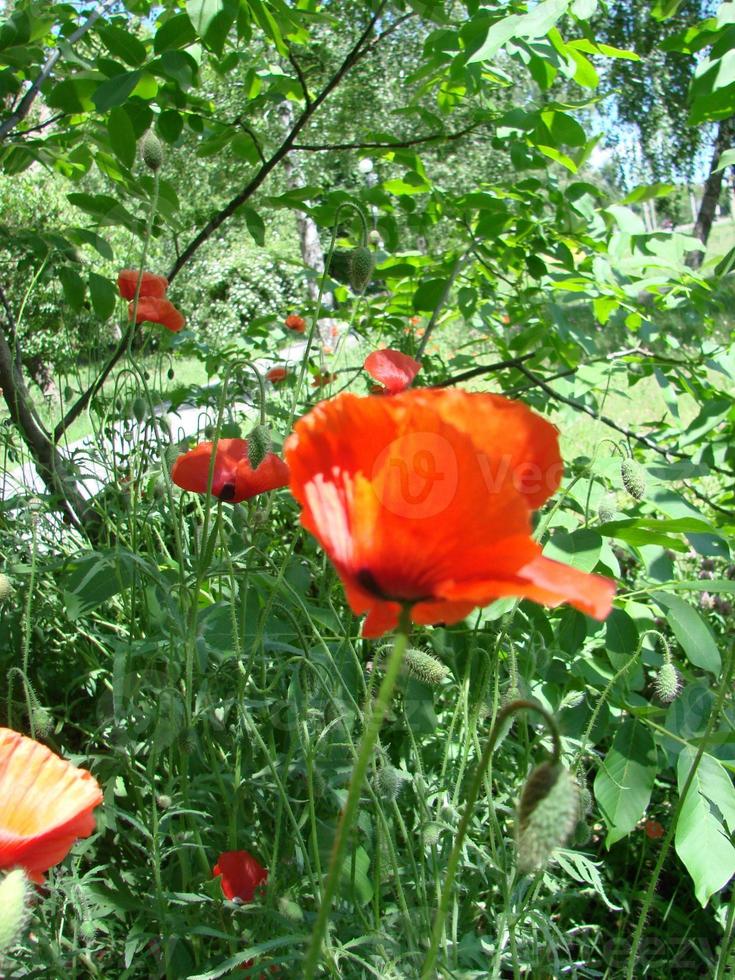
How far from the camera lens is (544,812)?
1.88ft

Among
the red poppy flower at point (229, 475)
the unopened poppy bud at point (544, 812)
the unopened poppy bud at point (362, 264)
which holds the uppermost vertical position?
the unopened poppy bud at point (362, 264)

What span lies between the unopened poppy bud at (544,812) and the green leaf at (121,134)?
148 cm

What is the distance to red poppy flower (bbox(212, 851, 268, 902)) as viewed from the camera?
114 cm

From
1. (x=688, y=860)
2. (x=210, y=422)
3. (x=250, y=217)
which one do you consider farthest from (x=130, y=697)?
(x=250, y=217)

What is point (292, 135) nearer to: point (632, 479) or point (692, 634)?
point (632, 479)

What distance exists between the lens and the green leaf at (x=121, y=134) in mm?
1653

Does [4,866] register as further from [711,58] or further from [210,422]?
[711,58]

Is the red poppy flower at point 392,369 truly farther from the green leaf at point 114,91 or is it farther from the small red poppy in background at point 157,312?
the small red poppy in background at point 157,312

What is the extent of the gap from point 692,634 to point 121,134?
4.48ft

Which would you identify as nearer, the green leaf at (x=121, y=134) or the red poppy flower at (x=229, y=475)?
the red poppy flower at (x=229, y=475)

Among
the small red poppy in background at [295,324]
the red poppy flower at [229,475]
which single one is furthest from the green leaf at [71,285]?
the small red poppy in background at [295,324]

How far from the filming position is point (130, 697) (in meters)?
1.17

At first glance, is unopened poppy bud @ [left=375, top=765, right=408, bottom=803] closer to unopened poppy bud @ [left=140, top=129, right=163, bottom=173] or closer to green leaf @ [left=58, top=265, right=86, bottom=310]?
unopened poppy bud @ [left=140, top=129, right=163, bottom=173]

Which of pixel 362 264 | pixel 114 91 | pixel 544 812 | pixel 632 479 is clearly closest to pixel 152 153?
pixel 114 91
